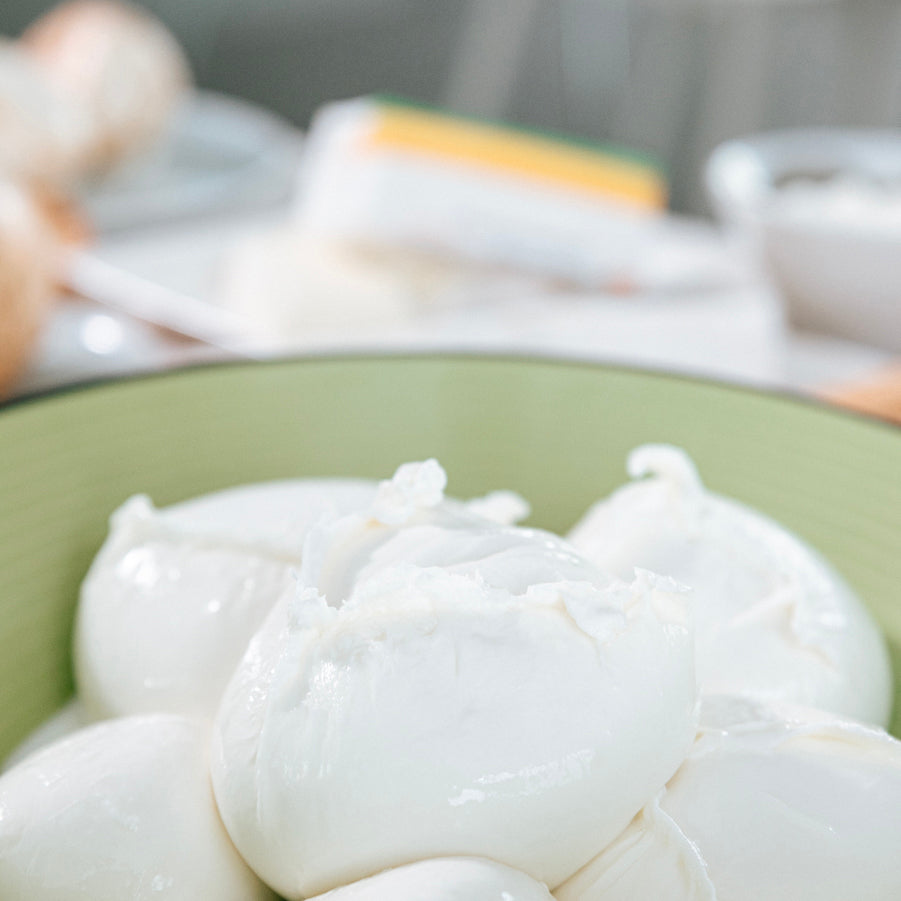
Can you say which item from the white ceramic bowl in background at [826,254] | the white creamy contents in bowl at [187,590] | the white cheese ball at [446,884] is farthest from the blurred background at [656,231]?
the white cheese ball at [446,884]

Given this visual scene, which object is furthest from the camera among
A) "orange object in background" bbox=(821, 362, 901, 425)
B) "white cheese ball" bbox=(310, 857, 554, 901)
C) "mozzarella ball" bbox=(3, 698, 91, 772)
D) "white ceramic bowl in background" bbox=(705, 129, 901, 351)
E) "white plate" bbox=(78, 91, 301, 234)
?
"white plate" bbox=(78, 91, 301, 234)

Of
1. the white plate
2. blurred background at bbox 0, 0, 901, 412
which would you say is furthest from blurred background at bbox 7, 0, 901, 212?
the white plate

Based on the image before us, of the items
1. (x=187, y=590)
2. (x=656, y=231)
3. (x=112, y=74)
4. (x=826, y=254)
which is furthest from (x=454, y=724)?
(x=112, y=74)

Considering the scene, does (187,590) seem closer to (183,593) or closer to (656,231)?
(183,593)

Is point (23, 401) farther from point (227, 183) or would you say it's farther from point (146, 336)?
point (227, 183)

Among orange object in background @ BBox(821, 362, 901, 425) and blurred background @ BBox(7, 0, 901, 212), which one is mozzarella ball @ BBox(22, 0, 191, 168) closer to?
orange object in background @ BBox(821, 362, 901, 425)

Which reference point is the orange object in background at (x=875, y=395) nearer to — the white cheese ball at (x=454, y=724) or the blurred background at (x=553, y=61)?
the white cheese ball at (x=454, y=724)

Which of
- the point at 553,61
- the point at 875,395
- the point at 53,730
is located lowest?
the point at 53,730
